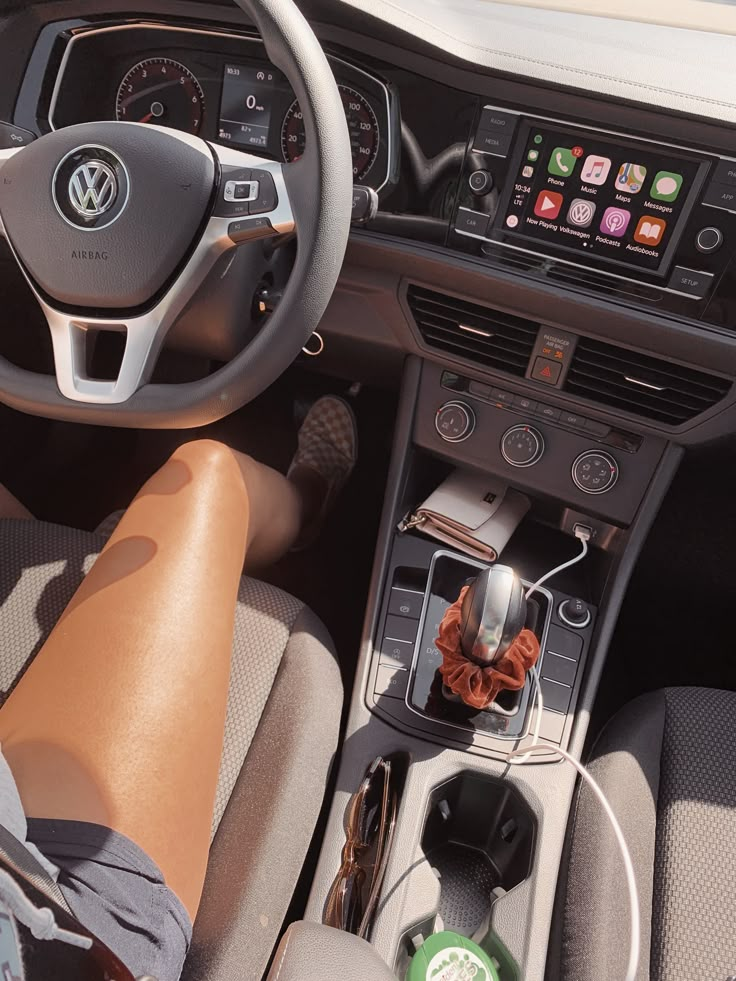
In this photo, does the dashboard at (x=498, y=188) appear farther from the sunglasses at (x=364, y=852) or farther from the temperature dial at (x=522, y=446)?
the sunglasses at (x=364, y=852)

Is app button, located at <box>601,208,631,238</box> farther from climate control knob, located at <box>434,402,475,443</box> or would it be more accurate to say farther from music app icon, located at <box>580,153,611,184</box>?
climate control knob, located at <box>434,402,475,443</box>

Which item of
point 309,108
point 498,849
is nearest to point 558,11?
point 309,108

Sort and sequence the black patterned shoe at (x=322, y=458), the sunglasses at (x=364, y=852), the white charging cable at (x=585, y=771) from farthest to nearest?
1. the black patterned shoe at (x=322, y=458)
2. the sunglasses at (x=364, y=852)
3. the white charging cable at (x=585, y=771)

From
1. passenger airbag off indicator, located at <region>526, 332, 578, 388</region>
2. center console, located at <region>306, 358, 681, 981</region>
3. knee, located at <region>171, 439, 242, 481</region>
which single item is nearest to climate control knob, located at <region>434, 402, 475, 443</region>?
center console, located at <region>306, 358, 681, 981</region>

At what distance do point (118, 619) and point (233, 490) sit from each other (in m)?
0.26

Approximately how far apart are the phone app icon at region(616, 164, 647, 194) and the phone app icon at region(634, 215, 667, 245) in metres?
0.04

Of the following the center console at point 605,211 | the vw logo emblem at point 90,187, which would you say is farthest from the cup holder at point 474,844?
the vw logo emblem at point 90,187

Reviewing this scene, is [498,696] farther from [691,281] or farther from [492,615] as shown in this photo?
[691,281]

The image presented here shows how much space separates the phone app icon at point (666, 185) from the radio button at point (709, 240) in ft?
0.18

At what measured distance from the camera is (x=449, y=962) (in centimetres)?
74

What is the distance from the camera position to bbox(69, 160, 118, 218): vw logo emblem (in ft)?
2.50

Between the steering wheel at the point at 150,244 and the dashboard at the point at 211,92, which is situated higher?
the dashboard at the point at 211,92

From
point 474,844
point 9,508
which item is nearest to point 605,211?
point 474,844

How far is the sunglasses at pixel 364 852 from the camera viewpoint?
32.6 inches
